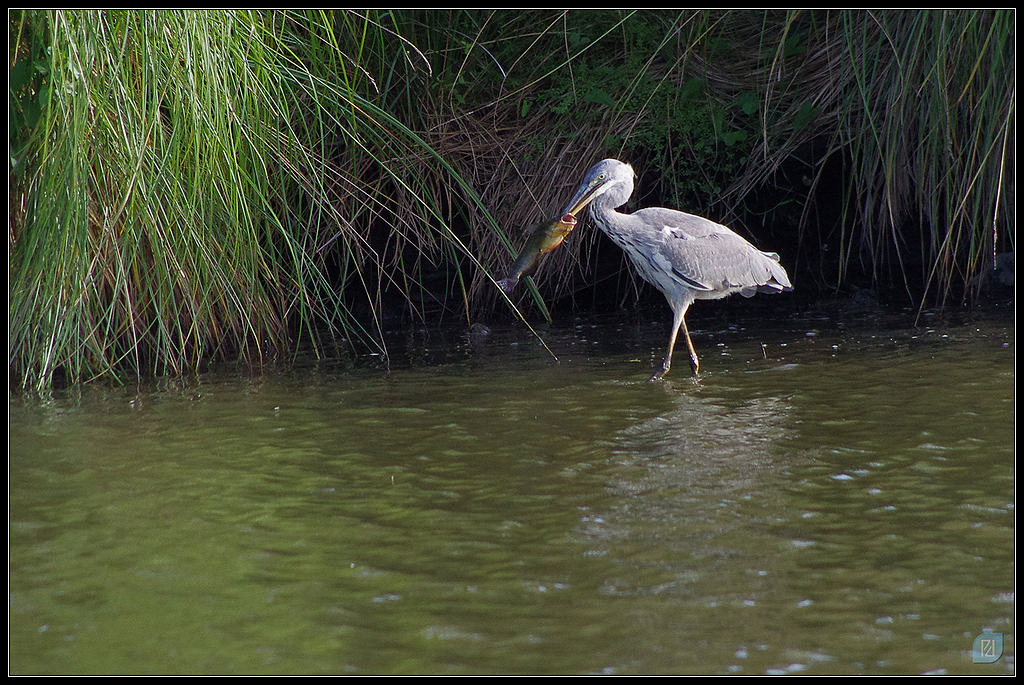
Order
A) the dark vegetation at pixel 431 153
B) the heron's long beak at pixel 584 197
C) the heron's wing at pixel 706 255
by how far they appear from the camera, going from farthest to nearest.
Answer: the heron's long beak at pixel 584 197 → the heron's wing at pixel 706 255 → the dark vegetation at pixel 431 153

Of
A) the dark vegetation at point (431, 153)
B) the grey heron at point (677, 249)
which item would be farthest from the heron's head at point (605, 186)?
the dark vegetation at point (431, 153)

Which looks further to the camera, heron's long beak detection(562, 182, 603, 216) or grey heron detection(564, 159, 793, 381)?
heron's long beak detection(562, 182, 603, 216)

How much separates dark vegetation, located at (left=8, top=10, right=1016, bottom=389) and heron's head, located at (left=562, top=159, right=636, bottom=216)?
519mm

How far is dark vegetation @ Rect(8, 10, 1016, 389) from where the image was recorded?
5.57 m

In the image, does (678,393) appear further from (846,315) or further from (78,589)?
(78,589)

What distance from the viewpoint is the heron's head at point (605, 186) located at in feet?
22.7

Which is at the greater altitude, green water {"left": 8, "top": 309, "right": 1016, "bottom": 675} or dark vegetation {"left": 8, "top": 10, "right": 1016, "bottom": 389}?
dark vegetation {"left": 8, "top": 10, "right": 1016, "bottom": 389}

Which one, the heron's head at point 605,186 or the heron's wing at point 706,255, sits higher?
the heron's head at point 605,186

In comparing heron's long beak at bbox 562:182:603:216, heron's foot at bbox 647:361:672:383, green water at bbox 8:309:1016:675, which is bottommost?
green water at bbox 8:309:1016:675

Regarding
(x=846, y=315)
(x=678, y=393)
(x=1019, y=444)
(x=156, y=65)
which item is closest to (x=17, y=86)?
(x=156, y=65)

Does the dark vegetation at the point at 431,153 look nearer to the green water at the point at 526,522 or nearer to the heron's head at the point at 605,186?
the heron's head at the point at 605,186

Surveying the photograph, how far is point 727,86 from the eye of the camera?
A: 8164 millimetres

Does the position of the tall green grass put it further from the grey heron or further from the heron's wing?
the heron's wing

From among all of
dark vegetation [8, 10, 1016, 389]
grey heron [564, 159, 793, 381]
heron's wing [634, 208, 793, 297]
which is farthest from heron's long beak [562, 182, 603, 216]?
dark vegetation [8, 10, 1016, 389]
